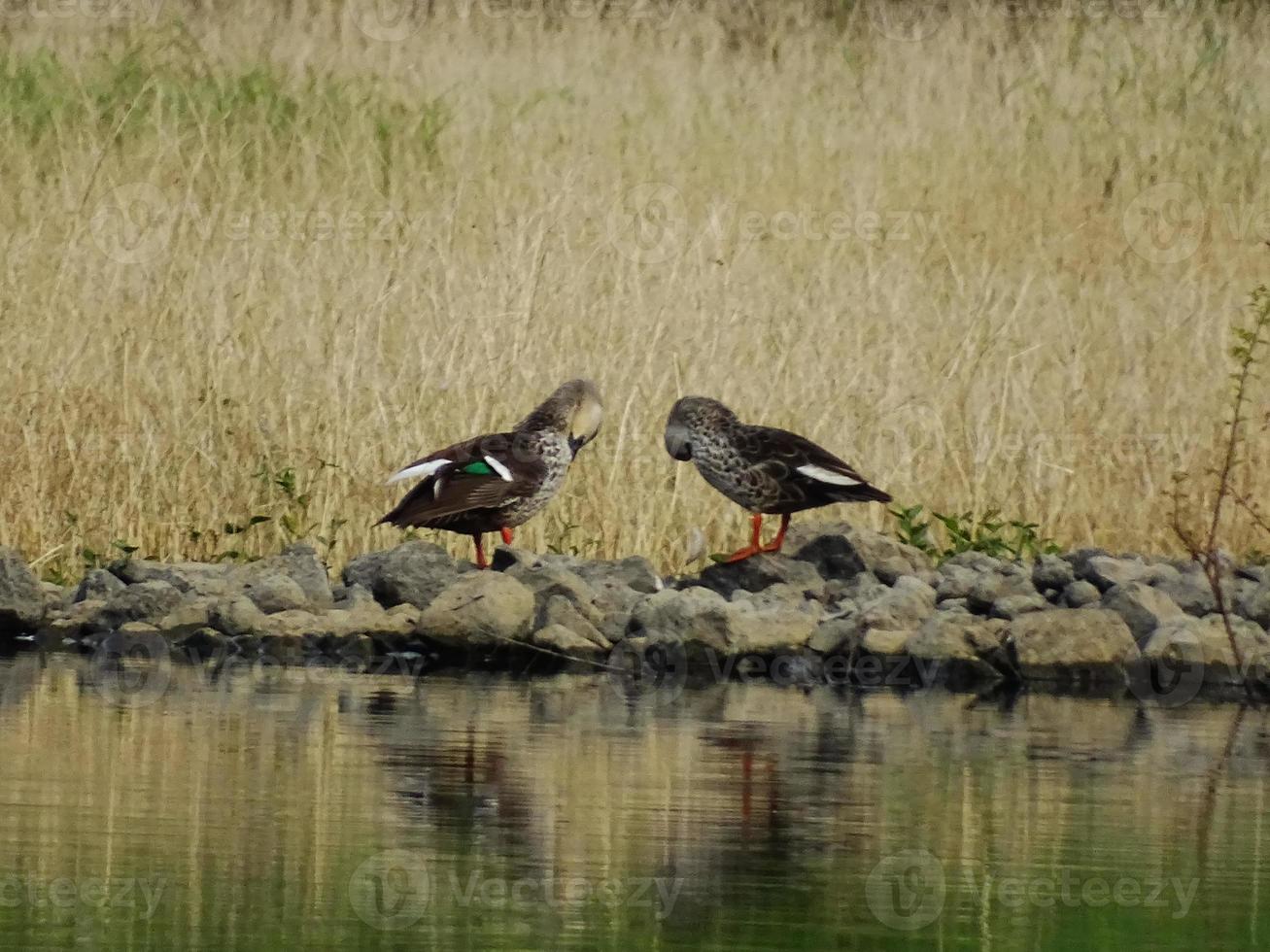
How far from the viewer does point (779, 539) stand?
12.8 m

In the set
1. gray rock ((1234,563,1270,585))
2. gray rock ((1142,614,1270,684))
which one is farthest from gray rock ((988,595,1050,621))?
gray rock ((1234,563,1270,585))

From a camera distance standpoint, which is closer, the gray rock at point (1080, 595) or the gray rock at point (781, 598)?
the gray rock at point (781, 598)

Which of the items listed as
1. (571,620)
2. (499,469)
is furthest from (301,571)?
(571,620)

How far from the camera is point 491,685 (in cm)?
1091

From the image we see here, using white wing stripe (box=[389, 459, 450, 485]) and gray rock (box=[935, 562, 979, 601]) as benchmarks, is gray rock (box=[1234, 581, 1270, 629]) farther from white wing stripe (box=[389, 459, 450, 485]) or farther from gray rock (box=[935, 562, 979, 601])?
white wing stripe (box=[389, 459, 450, 485])

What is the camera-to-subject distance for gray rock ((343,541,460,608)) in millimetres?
12172

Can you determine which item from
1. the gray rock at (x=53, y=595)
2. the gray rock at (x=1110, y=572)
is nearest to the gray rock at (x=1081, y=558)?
the gray rock at (x=1110, y=572)

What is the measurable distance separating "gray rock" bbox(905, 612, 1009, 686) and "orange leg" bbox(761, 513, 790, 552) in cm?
139

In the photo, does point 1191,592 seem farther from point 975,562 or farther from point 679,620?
point 679,620

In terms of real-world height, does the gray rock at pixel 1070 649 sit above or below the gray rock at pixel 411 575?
below

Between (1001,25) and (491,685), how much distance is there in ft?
54.0

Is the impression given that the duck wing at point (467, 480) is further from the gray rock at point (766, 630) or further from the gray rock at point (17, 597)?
the gray rock at point (17, 597)

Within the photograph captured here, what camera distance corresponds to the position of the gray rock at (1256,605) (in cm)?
1215

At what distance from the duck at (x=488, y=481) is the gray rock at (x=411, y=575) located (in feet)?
0.47
